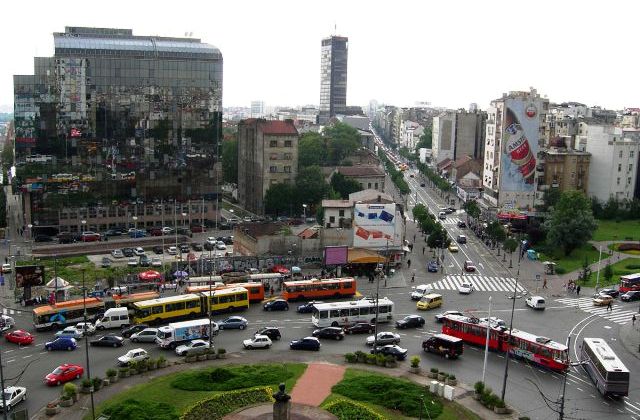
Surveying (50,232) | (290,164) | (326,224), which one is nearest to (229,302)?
(326,224)

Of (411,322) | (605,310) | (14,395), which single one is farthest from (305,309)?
(605,310)

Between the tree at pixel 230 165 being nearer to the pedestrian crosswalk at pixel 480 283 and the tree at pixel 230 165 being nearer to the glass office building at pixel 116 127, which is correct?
the glass office building at pixel 116 127

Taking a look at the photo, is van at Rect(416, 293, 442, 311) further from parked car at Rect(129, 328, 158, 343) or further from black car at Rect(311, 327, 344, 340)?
parked car at Rect(129, 328, 158, 343)

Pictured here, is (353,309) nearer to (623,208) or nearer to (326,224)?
(326,224)

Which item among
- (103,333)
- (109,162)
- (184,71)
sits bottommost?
(103,333)

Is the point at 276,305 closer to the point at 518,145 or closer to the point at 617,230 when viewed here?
the point at 518,145

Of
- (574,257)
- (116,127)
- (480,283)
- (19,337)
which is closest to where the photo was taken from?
(19,337)

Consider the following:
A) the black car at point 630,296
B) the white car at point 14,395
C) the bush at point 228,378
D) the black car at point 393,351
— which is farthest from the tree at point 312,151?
the white car at point 14,395
